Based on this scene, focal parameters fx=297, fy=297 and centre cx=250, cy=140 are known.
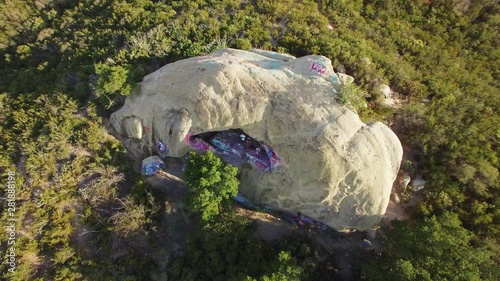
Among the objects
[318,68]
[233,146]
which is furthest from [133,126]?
[318,68]

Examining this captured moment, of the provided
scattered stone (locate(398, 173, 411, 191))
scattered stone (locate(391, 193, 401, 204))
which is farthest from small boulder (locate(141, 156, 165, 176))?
scattered stone (locate(398, 173, 411, 191))

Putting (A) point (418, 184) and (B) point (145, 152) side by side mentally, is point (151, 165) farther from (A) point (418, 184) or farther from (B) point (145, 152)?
(A) point (418, 184)

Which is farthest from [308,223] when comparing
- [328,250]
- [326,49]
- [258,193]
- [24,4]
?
[24,4]

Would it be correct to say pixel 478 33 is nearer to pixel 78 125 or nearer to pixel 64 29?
pixel 78 125

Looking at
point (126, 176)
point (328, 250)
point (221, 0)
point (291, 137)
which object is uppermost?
point (221, 0)

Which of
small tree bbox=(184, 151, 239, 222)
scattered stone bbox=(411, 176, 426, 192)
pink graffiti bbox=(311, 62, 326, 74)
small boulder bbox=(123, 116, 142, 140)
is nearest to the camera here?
small tree bbox=(184, 151, 239, 222)

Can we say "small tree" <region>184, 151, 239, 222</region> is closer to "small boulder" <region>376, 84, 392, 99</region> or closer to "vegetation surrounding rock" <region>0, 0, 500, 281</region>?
"vegetation surrounding rock" <region>0, 0, 500, 281</region>

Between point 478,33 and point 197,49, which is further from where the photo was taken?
point 478,33
